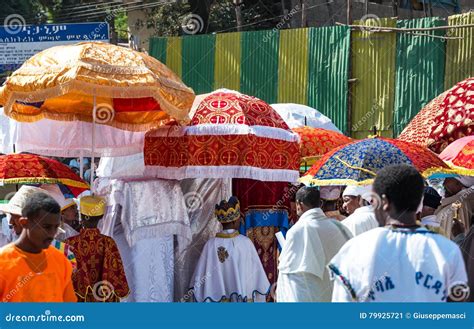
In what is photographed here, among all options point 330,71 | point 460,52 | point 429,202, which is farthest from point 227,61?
point 429,202

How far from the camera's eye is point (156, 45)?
855 inches

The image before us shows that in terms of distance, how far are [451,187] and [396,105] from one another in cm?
849

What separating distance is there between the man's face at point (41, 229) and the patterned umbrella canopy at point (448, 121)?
649 centimetres

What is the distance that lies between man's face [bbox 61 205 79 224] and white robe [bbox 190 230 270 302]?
1.63 metres

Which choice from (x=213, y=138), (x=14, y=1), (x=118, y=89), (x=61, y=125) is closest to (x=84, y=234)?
(x=118, y=89)

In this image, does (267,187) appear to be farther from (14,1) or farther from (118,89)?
(14,1)

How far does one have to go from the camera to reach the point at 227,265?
10758 millimetres

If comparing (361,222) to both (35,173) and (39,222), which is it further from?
(35,173)

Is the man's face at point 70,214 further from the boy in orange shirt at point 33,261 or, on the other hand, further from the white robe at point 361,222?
the boy in orange shirt at point 33,261

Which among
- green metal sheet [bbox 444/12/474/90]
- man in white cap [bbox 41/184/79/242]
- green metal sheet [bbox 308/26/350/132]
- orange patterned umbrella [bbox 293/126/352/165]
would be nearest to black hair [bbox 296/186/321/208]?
man in white cap [bbox 41/184/79/242]

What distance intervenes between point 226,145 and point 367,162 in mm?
2158

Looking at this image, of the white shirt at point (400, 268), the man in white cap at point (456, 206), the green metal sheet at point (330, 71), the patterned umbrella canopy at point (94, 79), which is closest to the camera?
the white shirt at point (400, 268)

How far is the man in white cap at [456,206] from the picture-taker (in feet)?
32.2

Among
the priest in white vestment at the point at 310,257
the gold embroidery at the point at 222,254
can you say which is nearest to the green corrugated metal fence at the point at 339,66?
A: the gold embroidery at the point at 222,254
